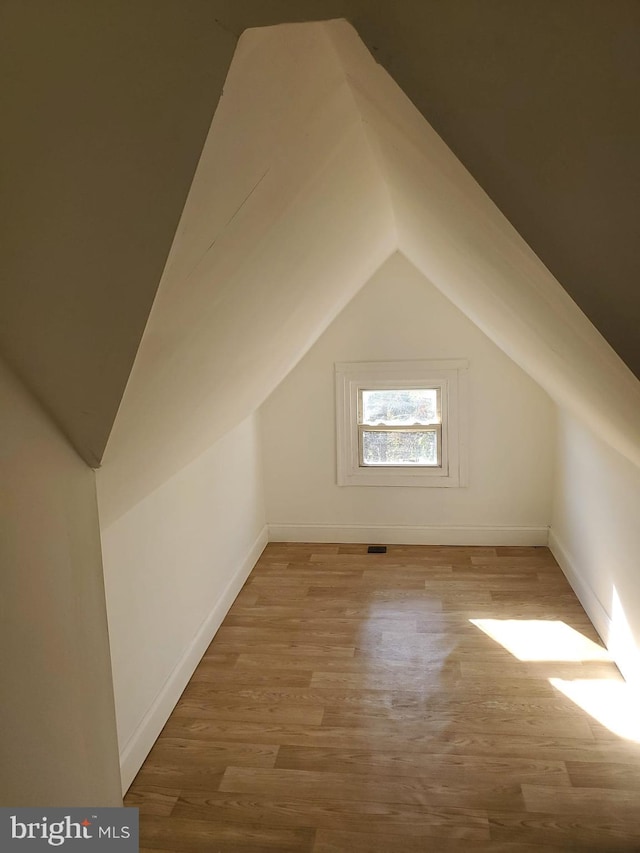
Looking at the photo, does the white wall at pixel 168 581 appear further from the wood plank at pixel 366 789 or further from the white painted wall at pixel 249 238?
the wood plank at pixel 366 789

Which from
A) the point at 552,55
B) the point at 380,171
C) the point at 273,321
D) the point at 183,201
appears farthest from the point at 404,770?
the point at 552,55

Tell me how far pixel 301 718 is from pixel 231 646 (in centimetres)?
73

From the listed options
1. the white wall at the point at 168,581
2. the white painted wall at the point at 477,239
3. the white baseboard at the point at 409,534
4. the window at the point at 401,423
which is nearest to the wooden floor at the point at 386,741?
the white wall at the point at 168,581

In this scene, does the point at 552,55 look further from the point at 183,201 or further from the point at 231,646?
the point at 231,646

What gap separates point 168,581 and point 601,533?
7.36 feet

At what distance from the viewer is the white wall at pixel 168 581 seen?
2467 millimetres

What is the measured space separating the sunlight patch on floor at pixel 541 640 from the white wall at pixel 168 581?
4.87 ft

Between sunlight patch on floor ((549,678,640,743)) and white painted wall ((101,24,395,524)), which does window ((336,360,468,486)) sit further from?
white painted wall ((101,24,395,524))

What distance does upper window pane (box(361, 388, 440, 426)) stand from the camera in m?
4.67

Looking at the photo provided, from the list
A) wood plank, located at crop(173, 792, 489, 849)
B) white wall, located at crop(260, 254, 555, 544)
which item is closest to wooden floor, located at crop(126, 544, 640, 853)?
wood plank, located at crop(173, 792, 489, 849)

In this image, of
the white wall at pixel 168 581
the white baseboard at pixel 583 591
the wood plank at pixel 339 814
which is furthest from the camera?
the white baseboard at pixel 583 591

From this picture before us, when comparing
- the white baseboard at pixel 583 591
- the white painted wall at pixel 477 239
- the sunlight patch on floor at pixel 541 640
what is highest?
the white painted wall at pixel 477 239

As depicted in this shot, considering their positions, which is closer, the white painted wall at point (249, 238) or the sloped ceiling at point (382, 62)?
the sloped ceiling at point (382, 62)

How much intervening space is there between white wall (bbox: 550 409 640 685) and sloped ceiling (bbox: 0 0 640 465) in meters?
2.13
